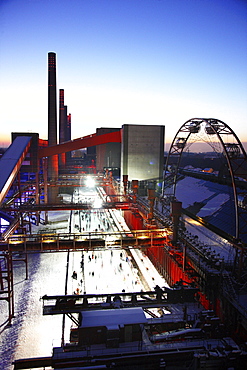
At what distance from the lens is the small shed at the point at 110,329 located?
28.8ft

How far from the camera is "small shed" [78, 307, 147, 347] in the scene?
28.8ft

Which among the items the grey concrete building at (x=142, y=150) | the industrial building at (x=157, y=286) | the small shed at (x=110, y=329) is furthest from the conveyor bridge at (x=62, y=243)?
the grey concrete building at (x=142, y=150)

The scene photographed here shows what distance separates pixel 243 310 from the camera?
10688 millimetres

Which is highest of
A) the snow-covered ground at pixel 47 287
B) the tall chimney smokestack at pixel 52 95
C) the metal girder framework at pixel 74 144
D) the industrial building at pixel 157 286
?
the tall chimney smokestack at pixel 52 95

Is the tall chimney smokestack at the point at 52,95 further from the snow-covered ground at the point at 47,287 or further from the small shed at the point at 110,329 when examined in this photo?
the small shed at the point at 110,329

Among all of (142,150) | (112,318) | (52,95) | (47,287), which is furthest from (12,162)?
(52,95)

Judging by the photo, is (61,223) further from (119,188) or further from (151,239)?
(151,239)

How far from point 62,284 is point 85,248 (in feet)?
16.9

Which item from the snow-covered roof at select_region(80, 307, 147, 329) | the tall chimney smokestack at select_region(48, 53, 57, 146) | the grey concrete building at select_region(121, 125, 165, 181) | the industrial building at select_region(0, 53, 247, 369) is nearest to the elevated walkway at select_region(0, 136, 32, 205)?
the industrial building at select_region(0, 53, 247, 369)

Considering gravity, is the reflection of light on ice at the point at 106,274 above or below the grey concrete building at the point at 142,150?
below

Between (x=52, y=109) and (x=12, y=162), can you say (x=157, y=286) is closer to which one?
(x=12, y=162)

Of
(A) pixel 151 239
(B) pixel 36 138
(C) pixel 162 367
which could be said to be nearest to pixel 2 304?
(A) pixel 151 239

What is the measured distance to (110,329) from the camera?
28.6 ft

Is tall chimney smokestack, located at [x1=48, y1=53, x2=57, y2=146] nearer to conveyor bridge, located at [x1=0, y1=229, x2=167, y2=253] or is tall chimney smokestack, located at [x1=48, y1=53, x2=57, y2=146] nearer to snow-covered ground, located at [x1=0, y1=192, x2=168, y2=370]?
snow-covered ground, located at [x1=0, y1=192, x2=168, y2=370]
